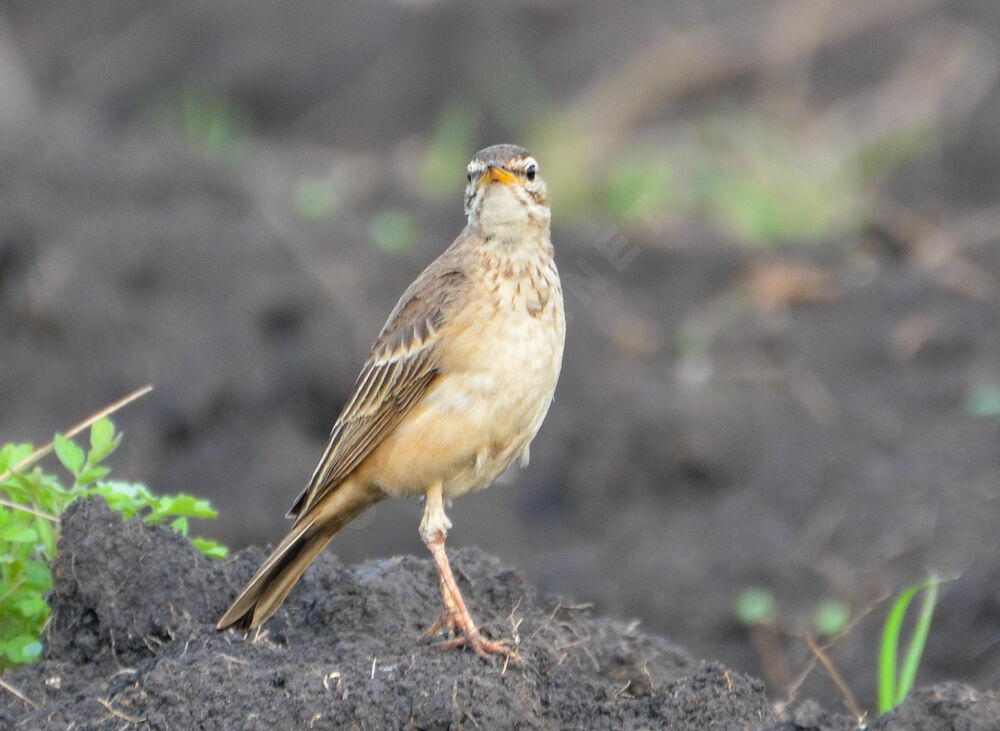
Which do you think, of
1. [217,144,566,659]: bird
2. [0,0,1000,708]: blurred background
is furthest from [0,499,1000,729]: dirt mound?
[0,0,1000,708]: blurred background

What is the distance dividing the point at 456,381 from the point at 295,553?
2.99ft

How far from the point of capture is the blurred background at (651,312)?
942cm

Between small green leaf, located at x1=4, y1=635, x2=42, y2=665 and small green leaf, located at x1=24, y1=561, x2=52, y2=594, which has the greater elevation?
small green leaf, located at x1=24, y1=561, x2=52, y2=594

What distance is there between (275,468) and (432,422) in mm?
4708

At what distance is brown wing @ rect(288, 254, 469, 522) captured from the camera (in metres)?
6.14

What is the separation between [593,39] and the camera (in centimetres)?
2014

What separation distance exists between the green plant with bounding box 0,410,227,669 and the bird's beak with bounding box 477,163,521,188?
5.84 ft

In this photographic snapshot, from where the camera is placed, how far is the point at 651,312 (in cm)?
1301

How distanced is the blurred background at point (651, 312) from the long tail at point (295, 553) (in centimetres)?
193

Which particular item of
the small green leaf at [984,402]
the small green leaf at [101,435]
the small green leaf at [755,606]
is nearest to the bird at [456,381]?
the small green leaf at [101,435]

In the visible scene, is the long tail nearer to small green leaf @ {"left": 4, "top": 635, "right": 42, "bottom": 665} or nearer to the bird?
the bird

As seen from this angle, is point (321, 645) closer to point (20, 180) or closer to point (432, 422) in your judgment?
point (432, 422)

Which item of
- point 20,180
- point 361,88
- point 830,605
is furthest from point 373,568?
point 361,88

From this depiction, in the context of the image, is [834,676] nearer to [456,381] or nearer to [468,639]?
[468,639]
